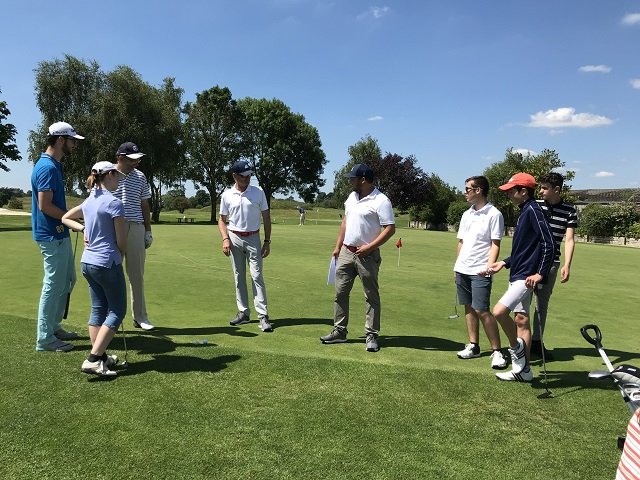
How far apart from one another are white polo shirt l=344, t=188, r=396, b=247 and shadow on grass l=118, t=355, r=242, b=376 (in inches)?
82.6

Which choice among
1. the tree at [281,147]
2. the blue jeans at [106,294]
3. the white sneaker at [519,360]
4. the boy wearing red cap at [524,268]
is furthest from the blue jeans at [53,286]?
the tree at [281,147]

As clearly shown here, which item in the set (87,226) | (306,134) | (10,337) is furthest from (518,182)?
(306,134)

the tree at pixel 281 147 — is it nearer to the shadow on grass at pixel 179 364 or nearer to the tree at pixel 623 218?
the tree at pixel 623 218

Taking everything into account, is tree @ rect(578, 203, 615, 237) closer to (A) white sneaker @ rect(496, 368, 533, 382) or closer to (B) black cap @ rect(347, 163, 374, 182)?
(B) black cap @ rect(347, 163, 374, 182)

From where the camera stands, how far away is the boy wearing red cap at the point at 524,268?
459 cm

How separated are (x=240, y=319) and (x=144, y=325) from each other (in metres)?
1.34

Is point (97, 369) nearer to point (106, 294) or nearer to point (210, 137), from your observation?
point (106, 294)

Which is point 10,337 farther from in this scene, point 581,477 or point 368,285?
point 581,477

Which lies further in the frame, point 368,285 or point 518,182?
point 368,285

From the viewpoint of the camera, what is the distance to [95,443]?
3166mm

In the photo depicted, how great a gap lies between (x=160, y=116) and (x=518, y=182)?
1812 inches

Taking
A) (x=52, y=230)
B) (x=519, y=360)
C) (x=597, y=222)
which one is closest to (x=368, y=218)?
(x=519, y=360)

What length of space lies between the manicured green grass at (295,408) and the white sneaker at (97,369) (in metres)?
0.08

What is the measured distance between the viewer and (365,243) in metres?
5.80
